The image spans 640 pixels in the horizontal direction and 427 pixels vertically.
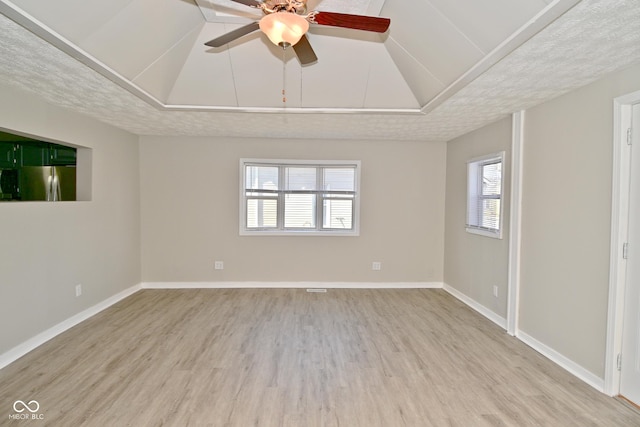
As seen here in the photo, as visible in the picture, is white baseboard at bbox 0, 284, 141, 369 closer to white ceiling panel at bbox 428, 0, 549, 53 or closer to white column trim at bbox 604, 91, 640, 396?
white ceiling panel at bbox 428, 0, 549, 53

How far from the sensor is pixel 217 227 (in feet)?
15.6

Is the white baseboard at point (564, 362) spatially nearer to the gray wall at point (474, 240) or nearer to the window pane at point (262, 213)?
the gray wall at point (474, 240)

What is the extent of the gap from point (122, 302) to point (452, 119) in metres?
4.87

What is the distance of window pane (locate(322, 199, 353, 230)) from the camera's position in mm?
4895

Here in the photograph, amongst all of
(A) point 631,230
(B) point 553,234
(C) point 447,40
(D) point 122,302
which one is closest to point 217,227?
(D) point 122,302

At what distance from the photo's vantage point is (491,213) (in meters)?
3.80

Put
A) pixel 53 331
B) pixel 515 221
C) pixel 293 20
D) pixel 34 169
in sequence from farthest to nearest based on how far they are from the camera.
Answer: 1. pixel 34 169
2. pixel 515 221
3. pixel 53 331
4. pixel 293 20

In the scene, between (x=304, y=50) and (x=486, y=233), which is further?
(x=486, y=233)

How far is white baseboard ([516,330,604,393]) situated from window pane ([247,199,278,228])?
352 cm

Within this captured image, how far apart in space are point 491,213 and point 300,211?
8.88ft

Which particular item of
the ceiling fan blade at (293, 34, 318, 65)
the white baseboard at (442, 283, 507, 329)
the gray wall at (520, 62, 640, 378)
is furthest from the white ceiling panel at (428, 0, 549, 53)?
the white baseboard at (442, 283, 507, 329)

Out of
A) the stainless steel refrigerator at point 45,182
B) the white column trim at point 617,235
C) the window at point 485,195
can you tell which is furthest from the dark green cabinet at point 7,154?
the white column trim at point 617,235

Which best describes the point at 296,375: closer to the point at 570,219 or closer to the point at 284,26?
the point at 284,26

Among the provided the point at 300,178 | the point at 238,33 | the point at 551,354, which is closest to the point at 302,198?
the point at 300,178
